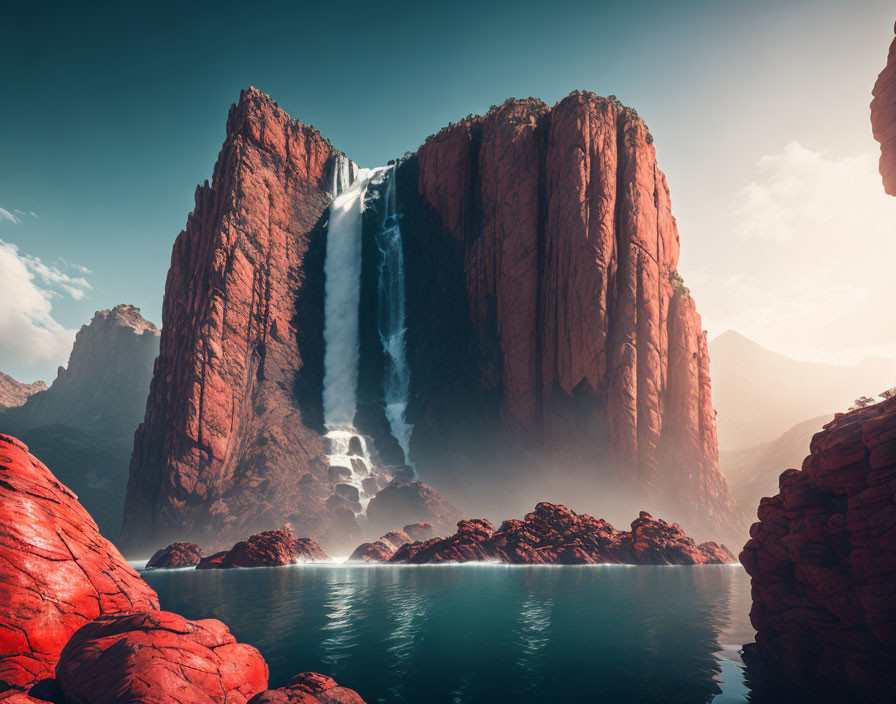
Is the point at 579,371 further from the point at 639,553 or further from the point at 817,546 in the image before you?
the point at 817,546

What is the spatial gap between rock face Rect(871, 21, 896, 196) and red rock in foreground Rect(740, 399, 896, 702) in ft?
36.3

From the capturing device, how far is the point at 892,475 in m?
10.6

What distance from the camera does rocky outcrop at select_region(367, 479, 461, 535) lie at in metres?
60.4

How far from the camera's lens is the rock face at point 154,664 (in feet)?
23.6

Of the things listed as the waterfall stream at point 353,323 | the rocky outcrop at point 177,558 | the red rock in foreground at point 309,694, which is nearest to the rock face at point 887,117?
the red rock in foreground at point 309,694

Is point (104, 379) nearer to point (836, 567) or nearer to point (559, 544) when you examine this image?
point (559, 544)

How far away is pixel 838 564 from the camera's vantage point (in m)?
11.8

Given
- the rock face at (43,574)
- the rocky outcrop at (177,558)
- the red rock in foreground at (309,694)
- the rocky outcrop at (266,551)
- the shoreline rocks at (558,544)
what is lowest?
the rocky outcrop at (177,558)

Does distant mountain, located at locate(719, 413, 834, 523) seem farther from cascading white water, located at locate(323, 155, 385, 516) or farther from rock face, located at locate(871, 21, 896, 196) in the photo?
rock face, located at locate(871, 21, 896, 196)

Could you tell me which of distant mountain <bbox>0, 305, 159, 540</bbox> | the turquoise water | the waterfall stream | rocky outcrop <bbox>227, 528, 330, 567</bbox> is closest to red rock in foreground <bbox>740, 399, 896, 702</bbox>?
the turquoise water

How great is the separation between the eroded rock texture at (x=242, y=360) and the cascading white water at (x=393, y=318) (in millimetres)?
11483

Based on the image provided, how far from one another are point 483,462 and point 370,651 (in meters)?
55.9

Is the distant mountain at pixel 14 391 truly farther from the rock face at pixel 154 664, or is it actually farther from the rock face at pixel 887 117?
the rock face at pixel 887 117

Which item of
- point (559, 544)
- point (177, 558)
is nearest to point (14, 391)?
point (177, 558)
